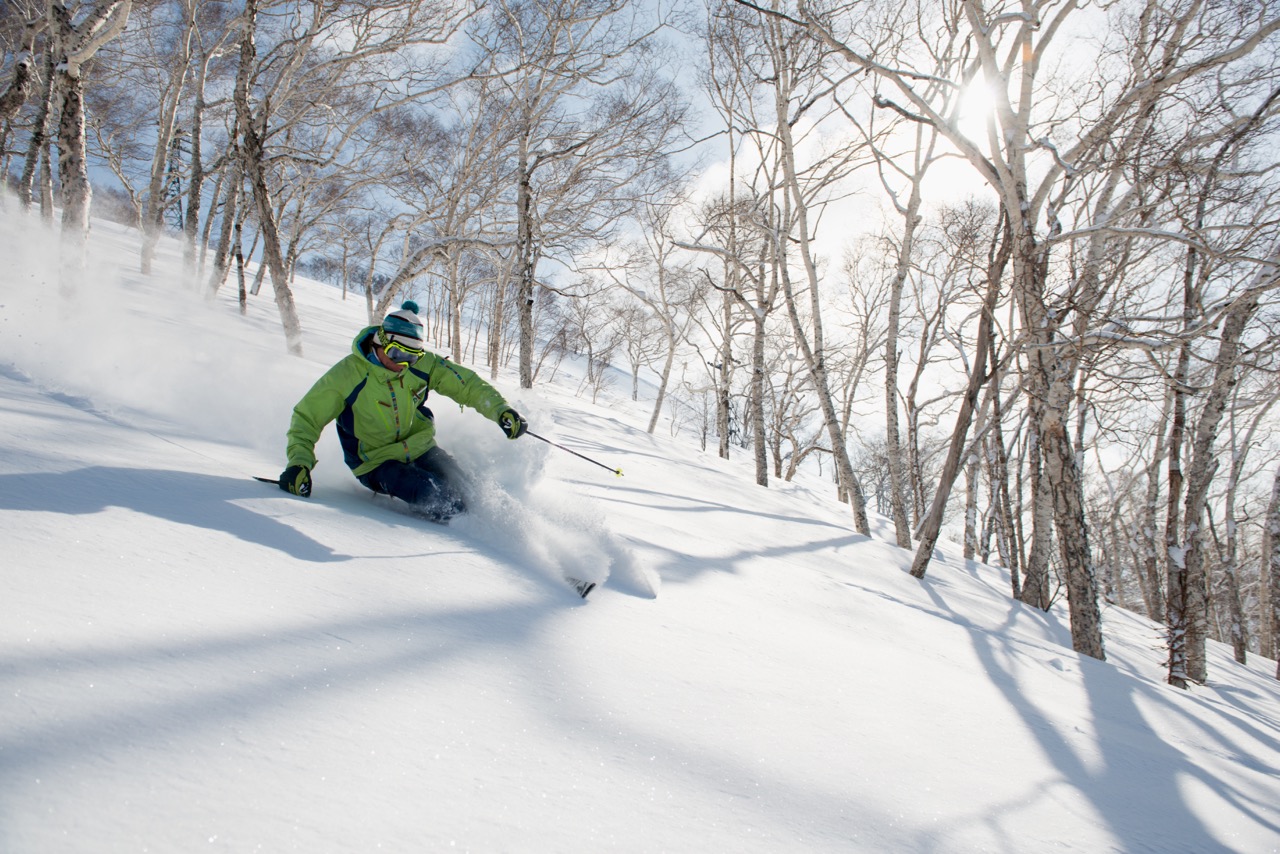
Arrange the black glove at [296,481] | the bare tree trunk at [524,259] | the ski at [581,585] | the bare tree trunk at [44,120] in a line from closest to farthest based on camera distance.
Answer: the ski at [581,585] < the black glove at [296,481] < the bare tree trunk at [44,120] < the bare tree trunk at [524,259]

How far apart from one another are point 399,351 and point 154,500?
4.02ft

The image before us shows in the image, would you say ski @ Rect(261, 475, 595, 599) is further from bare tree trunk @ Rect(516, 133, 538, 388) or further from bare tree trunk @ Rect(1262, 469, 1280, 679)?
bare tree trunk @ Rect(1262, 469, 1280, 679)

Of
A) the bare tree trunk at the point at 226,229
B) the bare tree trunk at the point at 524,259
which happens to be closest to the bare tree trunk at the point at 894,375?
the bare tree trunk at the point at 524,259

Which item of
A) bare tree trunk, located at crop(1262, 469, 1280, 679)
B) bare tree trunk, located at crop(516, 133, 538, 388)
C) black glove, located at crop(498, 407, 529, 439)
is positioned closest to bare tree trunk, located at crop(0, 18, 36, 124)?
bare tree trunk, located at crop(516, 133, 538, 388)

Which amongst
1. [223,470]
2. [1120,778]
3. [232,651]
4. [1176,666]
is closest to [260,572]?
[232,651]

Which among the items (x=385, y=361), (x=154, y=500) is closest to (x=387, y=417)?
(x=385, y=361)

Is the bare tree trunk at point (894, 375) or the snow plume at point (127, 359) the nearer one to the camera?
the snow plume at point (127, 359)

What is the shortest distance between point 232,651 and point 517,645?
2.29 feet

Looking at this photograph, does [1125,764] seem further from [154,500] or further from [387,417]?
[154,500]

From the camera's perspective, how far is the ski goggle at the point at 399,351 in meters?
2.85

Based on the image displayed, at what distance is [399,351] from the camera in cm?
288

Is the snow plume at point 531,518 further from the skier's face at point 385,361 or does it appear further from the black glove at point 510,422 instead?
the skier's face at point 385,361

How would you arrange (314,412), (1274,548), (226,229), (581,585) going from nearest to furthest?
(581,585), (314,412), (1274,548), (226,229)

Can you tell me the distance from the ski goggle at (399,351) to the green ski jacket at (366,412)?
3.1 inches
